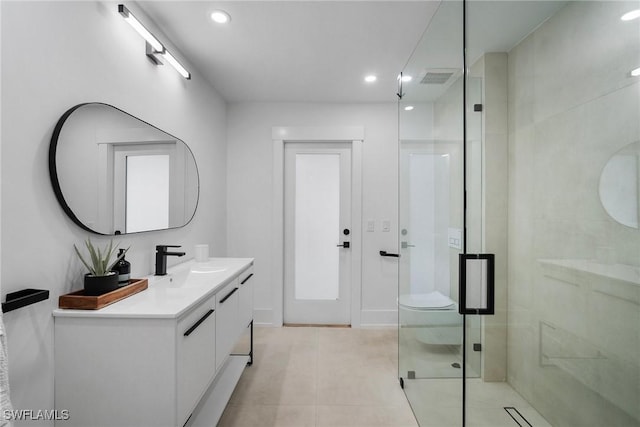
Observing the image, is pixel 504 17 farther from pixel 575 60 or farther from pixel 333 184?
pixel 333 184

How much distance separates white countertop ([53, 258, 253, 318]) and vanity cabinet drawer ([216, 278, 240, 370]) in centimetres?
7

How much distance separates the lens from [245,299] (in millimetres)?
2234

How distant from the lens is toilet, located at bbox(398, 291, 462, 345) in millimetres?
1352

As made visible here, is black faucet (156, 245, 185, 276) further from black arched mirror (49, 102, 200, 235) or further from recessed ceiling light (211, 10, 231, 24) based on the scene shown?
recessed ceiling light (211, 10, 231, 24)

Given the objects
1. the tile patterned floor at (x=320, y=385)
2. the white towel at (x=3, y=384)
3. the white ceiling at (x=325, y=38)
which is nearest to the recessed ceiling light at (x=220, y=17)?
the white ceiling at (x=325, y=38)

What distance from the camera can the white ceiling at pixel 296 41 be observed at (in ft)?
5.99

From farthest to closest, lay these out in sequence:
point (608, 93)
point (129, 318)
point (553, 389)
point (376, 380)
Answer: point (376, 380)
point (129, 318)
point (553, 389)
point (608, 93)

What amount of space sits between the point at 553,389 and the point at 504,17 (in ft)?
3.69

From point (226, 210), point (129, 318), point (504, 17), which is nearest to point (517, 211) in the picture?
point (504, 17)

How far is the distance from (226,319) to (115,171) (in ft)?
3.35

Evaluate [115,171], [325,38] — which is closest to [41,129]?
[115,171]

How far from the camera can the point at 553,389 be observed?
80cm

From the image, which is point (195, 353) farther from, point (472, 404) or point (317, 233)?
point (317, 233)

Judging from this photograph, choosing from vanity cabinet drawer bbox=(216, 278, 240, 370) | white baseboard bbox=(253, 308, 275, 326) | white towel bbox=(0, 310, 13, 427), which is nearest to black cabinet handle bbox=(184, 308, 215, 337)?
vanity cabinet drawer bbox=(216, 278, 240, 370)
